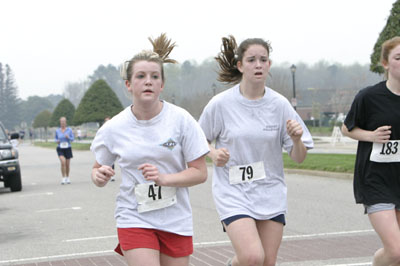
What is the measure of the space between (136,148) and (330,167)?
45.7ft

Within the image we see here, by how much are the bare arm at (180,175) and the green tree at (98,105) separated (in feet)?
180

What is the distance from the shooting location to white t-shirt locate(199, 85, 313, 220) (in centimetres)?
471

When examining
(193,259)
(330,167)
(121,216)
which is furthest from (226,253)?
(330,167)

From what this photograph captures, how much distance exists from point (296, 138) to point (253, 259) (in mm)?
901

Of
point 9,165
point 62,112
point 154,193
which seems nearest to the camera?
point 154,193

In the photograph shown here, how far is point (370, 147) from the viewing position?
4.94 meters

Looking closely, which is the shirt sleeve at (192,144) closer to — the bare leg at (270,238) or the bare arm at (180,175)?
the bare arm at (180,175)

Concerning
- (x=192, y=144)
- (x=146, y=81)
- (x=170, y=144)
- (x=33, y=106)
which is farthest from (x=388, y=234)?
(x=33, y=106)

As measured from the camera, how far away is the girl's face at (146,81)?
3955 millimetres

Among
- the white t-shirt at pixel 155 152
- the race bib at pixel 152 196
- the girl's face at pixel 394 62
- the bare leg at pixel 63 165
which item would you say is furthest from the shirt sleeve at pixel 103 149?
the bare leg at pixel 63 165

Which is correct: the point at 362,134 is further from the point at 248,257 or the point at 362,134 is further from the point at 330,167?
the point at 330,167

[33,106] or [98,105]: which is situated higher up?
[98,105]

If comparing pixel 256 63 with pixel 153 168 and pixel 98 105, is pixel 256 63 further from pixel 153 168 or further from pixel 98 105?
pixel 98 105

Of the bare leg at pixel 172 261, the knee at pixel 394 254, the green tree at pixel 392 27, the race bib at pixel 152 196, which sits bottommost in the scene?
the knee at pixel 394 254
